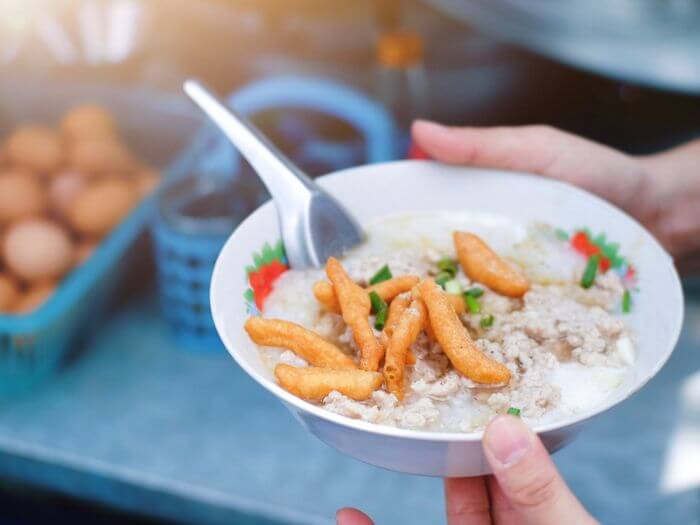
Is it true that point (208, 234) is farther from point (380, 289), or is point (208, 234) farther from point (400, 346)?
point (400, 346)

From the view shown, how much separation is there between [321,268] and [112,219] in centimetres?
106

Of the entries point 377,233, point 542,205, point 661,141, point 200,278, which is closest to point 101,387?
point 200,278

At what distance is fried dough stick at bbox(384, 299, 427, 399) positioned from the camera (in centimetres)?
90

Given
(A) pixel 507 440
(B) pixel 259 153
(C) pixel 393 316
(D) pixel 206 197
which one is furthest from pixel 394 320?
(D) pixel 206 197

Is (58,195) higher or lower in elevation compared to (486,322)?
lower

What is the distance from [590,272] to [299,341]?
43cm

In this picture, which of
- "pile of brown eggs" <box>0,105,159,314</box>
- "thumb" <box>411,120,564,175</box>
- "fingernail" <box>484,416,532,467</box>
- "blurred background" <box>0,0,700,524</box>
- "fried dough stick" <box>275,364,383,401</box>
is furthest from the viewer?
"pile of brown eggs" <box>0,105,159,314</box>

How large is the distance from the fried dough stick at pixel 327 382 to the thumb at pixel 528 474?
0.51ft

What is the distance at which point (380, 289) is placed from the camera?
1.02m

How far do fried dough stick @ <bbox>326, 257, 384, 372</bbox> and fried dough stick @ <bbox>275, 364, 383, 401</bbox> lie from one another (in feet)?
0.12

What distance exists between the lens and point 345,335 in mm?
1005

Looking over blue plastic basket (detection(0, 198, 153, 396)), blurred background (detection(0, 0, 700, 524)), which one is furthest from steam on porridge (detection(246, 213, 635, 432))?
blue plastic basket (detection(0, 198, 153, 396))

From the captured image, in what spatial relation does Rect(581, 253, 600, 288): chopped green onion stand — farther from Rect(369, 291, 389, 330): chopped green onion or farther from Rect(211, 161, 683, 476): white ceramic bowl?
Rect(369, 291, 389, 330): chopped green onion

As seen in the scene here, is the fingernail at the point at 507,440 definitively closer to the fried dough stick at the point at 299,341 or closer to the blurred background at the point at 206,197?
the fried dough stick at the point at 299,341
